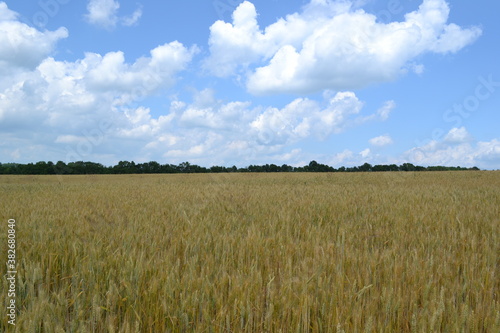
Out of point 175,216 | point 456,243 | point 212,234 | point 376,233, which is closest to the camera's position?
point 456,243

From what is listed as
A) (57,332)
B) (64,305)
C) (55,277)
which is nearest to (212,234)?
(55,277)

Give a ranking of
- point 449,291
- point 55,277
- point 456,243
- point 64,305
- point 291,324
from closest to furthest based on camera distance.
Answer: point 291,324, point 64,305, point 449,291, point 55,277, point 456,243

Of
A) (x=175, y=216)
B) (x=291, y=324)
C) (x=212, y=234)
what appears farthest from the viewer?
(x=175, y=216)

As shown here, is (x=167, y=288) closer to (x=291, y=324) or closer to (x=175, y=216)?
(x=291, y=324)

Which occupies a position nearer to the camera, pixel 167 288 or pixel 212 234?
pixel 167 288

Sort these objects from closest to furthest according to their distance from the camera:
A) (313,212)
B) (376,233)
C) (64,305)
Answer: (64,305), (376,233), (313,212)

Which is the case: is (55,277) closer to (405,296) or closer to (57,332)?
(57,332)

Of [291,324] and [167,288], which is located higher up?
[167,288]

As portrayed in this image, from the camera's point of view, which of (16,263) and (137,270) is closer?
(137,270)

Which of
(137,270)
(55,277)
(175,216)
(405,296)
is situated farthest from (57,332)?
(175,216)

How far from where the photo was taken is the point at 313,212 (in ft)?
19.4

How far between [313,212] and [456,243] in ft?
8.07

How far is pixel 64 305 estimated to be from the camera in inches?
84.4

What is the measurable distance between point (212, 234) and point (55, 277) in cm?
180
